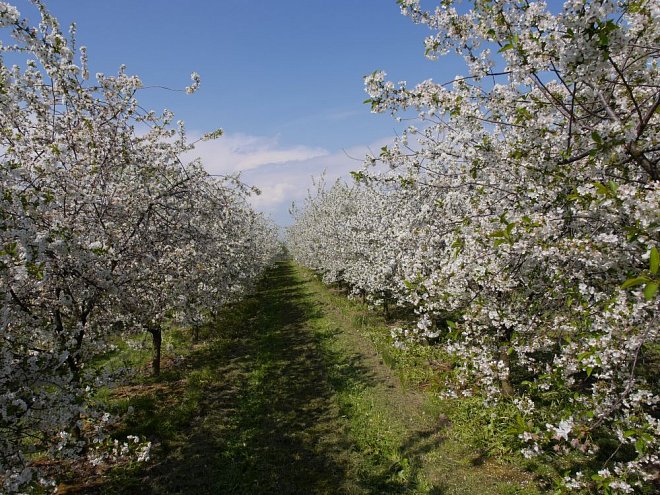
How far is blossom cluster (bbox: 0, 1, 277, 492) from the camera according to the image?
182 inches

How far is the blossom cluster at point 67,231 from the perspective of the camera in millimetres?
4633

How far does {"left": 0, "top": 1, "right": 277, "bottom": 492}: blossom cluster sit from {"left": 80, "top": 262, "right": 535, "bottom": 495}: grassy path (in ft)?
7.33

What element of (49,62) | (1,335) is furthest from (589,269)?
(49,62)

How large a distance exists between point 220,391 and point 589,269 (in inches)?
446

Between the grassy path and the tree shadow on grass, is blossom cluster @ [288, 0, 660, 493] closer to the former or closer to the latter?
A: the grassy path

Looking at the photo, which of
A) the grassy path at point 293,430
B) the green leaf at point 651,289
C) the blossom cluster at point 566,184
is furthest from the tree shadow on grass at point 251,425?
the green leaf at point 651,289

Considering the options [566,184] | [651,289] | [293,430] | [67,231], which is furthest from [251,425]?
[651,289]

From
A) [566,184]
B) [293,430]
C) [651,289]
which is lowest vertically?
[293,430]

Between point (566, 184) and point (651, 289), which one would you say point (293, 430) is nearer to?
point (566, 184)

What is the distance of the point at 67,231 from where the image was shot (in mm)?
4840

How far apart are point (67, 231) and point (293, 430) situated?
25.5 feet

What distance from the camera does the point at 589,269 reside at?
200 inches

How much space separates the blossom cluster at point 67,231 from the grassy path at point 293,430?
7.33 feet

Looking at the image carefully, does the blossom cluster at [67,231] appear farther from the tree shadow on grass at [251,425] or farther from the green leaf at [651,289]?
the green leaf at [651,289]
